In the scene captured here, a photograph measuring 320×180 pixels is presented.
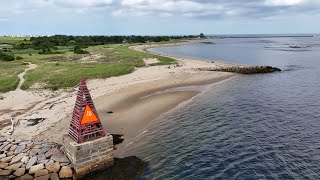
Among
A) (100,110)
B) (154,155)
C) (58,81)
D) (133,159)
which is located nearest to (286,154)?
(154,155)

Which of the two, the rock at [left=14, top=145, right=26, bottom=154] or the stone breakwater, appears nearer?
the stone breakwater

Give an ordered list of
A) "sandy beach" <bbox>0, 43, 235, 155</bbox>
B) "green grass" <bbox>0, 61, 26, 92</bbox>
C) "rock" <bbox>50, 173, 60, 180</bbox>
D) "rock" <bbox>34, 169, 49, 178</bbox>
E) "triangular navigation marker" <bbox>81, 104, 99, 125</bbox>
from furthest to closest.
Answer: "green grass" <bbox>0, 61, 26, 92</bbox> < "sandy beach" <bbox>0, 43, 235, 155</bbox> < "triangular navigation marker" <bbox>81, 104, 99, 125</bbox> < "rock" <bbox>34, 169, 49, 178</bbox> < "rock" <bbox>50, 173, 60, 180</bbox>

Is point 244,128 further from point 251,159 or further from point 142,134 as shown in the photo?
point 142,134

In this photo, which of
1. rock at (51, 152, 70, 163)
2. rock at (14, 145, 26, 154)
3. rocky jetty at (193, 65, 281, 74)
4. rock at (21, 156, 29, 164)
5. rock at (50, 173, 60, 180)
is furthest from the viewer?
rocky jetty at (193, 65, 281, 74)

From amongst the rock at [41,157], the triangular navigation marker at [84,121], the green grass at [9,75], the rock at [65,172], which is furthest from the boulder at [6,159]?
the green grass at [9,75]

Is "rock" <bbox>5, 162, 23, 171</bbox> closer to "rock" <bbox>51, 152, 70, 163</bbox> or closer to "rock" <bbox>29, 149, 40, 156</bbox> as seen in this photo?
"rock" <bbox>29, 149, 40, 156</bbox>

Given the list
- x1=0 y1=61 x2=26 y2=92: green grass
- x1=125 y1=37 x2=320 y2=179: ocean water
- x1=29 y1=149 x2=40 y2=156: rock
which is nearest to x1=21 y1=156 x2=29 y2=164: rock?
x1=29 y1=149 x2=40 y2=156: rock

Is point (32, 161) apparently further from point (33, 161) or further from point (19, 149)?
point (19, 149)
